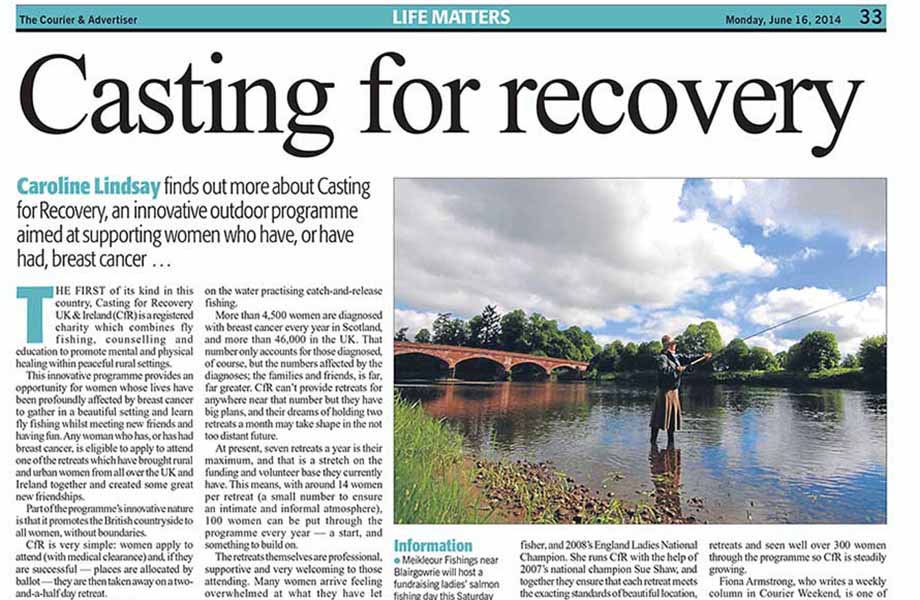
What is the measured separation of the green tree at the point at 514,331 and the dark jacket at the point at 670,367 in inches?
60.7

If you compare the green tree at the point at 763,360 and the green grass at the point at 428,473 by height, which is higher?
the green tree at the point at 763,360

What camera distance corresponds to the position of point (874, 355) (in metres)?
5.48

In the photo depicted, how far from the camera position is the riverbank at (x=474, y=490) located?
15.5 ft

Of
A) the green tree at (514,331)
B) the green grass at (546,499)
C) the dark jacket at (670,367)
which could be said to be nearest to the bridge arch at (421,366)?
the green tree at (514,331)

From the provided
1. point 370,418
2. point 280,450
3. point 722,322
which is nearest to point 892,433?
point 722,322

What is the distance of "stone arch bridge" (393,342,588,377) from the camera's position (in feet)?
22.4

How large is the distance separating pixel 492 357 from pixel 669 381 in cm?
213

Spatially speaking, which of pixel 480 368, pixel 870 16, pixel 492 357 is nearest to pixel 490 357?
pixel 492 357

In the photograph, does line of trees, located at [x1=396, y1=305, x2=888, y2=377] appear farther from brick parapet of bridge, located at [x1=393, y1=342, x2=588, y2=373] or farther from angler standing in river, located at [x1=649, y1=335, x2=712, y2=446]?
angler standing in river, located at [x1=649, y1=335, x2=712, y2=446]

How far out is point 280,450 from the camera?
4.41m

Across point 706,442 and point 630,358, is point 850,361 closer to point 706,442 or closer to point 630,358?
point 706,442

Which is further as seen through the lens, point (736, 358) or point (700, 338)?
point (736, 358)

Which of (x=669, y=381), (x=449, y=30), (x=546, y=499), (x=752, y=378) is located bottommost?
(x=546, y=499)

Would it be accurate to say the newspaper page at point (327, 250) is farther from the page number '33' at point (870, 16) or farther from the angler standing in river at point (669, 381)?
the angler standing in river at point (669, 381)
